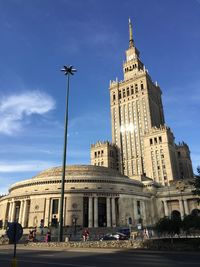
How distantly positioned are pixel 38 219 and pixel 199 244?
2415 inches

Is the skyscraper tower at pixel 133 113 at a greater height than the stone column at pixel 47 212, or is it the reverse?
the skyscraper tower at pixel 133 113

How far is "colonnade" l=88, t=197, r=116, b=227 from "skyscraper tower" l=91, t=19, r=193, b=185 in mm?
26957

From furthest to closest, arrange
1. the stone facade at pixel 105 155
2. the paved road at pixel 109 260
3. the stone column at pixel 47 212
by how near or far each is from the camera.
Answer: the stone facade at pixel 105 155 < the stone column at pixel 47 212 < the paved road at pixel 109 260

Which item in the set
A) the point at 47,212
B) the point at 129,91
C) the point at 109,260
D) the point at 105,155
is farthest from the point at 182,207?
the point at 109,260

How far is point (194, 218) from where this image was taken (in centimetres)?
2972

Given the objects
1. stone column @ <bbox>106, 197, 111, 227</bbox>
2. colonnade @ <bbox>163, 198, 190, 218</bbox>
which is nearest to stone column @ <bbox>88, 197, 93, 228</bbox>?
stone column @ <bbox>106, 197, 111, 227</bbox>

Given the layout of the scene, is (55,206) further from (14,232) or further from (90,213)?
(14,232)

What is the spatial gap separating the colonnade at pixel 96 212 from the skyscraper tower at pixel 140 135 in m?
27.0

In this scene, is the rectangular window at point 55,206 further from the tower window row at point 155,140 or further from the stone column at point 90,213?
the tower window row at point 155,140

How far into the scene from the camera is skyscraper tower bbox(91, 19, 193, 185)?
111 metres

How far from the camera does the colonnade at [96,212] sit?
2880 inches

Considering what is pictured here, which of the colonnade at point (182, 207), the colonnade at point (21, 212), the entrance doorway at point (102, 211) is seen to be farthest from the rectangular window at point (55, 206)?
the colonnade at point (182, 207)

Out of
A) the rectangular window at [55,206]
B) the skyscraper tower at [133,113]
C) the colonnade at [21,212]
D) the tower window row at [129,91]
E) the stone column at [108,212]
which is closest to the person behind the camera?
the stone column at [108,212]

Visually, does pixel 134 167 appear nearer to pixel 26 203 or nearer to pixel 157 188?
pixel 157 188
